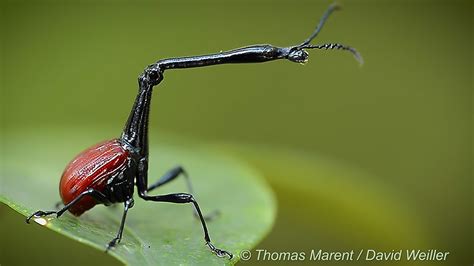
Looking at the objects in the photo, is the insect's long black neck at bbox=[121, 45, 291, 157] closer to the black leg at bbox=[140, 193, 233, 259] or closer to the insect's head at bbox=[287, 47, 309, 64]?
the insect's head at bbox=[287, 47, 309, 64]

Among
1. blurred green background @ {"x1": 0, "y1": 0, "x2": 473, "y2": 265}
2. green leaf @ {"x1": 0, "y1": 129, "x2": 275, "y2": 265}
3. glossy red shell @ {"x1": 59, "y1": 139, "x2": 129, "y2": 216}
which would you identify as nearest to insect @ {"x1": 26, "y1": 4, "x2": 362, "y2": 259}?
glossy red shell @ {"x1": 59, "y1": 139, "x2": 129, "y2": 216}

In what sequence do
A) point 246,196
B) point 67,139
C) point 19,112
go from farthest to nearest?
point 19,112
point 67,139
point 246,196

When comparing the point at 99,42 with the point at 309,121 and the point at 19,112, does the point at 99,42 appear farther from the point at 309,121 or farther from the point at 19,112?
the point at 309,121

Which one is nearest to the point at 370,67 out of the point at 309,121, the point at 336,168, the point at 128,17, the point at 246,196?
the point at 309,121

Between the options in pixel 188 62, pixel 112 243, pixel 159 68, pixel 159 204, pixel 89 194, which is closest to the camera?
pixel 112 243

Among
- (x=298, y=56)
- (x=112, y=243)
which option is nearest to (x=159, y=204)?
(x=112, y=243)

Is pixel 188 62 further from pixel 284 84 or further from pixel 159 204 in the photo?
pixel 284 84
